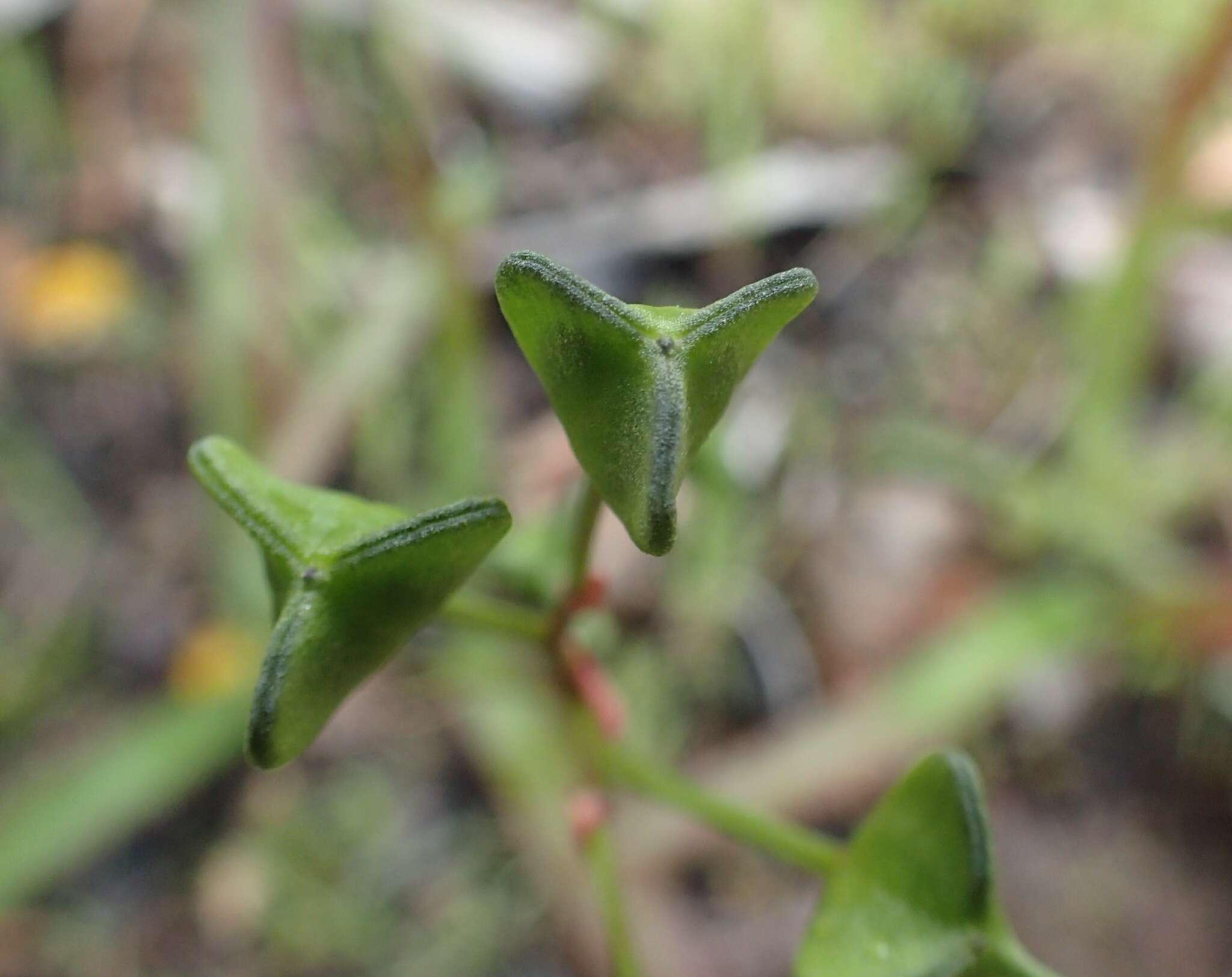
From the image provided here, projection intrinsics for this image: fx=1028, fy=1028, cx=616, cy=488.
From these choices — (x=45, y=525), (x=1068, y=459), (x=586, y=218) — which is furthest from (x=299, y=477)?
(x=1068, y=459)

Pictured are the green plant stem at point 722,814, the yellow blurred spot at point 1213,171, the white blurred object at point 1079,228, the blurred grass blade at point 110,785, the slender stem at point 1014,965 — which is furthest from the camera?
the white blurred object at point 1079,228

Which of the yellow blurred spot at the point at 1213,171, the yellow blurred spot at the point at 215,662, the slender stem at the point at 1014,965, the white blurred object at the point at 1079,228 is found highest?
the yellow blurred spot at the point at 1213,171

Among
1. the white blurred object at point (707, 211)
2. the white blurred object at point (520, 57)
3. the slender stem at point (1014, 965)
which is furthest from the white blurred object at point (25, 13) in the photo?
the slender stem at point (1014, 965)

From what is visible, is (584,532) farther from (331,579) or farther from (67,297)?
(67,297)

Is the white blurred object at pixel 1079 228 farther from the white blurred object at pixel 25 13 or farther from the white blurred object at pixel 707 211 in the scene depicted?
the white blurred object at pixel 25 13

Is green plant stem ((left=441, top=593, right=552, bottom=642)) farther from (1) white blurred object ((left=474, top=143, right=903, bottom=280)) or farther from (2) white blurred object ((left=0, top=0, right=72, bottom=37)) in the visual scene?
(2) white blurred object ((left=0, top=0, right=72, bottom=37))

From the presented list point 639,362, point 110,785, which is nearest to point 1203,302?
point 639,362

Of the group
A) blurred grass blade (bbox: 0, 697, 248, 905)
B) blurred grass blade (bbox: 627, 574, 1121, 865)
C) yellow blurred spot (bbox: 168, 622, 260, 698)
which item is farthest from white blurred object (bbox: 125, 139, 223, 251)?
blurred grass blade (bbox: 627, 574, 1121, 865)

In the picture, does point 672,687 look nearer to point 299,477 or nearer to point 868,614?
point 868,614
